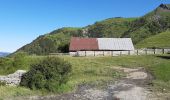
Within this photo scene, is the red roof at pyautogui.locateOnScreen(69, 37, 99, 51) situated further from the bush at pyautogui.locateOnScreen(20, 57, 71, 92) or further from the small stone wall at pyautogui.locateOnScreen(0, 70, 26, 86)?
the bush at pyautogui.locateOnScreen(20, 57, 71, 92)

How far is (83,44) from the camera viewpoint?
97.2m

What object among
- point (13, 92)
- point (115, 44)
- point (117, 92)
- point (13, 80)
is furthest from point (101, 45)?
point (13, 92)

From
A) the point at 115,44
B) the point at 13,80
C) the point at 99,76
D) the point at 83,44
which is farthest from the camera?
the point at 83,44

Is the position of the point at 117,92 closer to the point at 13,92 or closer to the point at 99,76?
the point at 13,92

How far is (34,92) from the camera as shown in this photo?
33.1 meters

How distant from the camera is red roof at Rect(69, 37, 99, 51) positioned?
9419 cm

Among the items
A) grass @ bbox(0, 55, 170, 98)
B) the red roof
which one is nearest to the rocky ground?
grass @ bbox(0, 55, 170, 98)

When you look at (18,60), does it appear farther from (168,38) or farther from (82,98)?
(168,38)

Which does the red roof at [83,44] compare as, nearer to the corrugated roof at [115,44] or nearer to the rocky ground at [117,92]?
the corrugated roof at [115,44]

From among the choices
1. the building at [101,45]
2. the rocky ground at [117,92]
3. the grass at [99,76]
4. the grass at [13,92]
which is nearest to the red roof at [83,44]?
the building at [101,45]

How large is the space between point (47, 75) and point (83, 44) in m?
62.6

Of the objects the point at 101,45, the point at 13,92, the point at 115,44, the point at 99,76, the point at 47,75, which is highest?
the point at 115,44

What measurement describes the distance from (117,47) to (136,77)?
4421 cm

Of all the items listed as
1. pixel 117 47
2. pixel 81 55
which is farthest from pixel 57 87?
pixel 117 47
